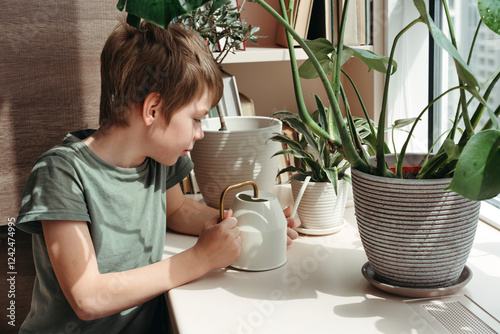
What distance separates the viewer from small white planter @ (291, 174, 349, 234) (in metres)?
1.08

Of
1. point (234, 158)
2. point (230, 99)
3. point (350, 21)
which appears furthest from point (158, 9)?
point (350, 21)

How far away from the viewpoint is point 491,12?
592 millimetres

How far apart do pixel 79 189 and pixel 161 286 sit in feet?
0.77

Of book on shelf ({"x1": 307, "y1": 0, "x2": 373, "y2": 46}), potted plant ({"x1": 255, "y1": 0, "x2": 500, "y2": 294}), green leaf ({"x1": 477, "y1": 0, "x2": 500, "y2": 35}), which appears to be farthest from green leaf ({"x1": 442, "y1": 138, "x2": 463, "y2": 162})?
book on shelf ({"x1": 307, "y1": 0, "x2": 373, "y2": 46})

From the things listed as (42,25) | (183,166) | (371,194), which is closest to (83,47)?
(42,25)

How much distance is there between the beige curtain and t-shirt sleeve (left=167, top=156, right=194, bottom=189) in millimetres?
245

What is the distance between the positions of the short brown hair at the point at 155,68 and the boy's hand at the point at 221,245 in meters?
0.23

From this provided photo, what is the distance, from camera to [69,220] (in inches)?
35.4

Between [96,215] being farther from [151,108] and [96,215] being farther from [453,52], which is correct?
[453,52]

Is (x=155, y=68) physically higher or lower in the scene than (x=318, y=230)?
higher

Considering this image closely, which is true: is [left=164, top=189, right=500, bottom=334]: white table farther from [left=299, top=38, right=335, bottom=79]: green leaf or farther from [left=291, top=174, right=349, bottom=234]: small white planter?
[left=299, top=38, right=335, bottom=79]: green leaf

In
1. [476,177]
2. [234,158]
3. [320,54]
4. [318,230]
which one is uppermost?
[320,54]

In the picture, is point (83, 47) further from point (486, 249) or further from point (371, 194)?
point (486, 249)

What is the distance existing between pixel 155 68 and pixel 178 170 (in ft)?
0.98
